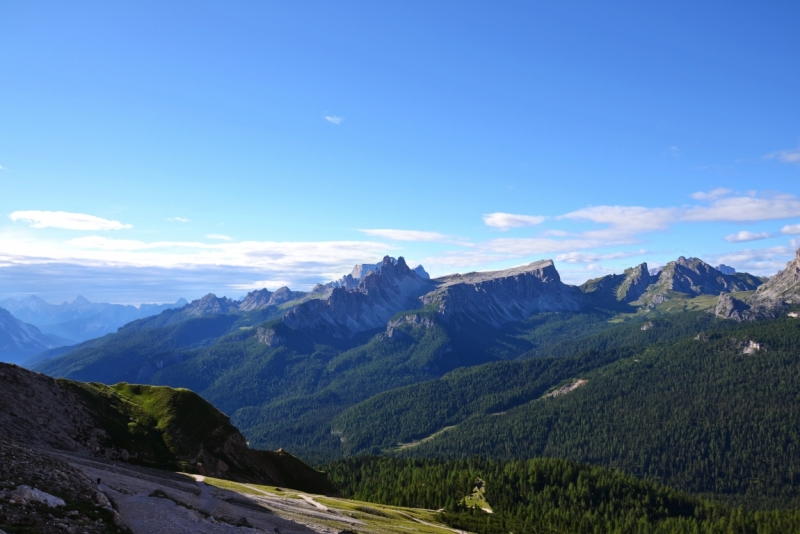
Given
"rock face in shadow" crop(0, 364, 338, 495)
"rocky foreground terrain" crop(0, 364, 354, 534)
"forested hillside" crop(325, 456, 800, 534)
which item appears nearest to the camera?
"rocky foreground terrain" crop(0, 364, 354, 534)

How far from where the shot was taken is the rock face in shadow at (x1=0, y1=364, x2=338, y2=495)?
313 feet

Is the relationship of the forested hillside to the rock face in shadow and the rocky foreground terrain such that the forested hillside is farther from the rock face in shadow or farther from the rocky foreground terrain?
the rock face in shadow

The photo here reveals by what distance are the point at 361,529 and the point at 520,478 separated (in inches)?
5282

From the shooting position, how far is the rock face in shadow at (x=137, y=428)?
95.4 m

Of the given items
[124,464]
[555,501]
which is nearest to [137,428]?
[124,464]

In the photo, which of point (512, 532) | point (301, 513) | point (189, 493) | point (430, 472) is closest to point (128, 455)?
point (189, 493)

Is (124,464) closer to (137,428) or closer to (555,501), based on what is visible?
(137,428)

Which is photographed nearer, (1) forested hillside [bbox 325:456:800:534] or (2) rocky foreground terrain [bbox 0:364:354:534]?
(2) rocky foreground terrain [bbox 0:364:354:534]

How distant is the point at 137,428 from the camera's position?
114 m

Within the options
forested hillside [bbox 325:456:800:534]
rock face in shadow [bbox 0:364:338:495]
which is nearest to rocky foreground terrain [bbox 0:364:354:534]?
rock face in shadow [bbox 0:364:338:495]

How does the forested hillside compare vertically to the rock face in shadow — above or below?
below

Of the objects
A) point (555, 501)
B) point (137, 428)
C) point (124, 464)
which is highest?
point (137, 428)

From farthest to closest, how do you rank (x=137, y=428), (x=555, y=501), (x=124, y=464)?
(x=555, y=501) < (x=137, y=428) < (x=124, y=464)

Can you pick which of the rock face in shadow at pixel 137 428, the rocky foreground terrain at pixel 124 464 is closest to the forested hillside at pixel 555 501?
the rocky foreground terrain at pixel 124 464
